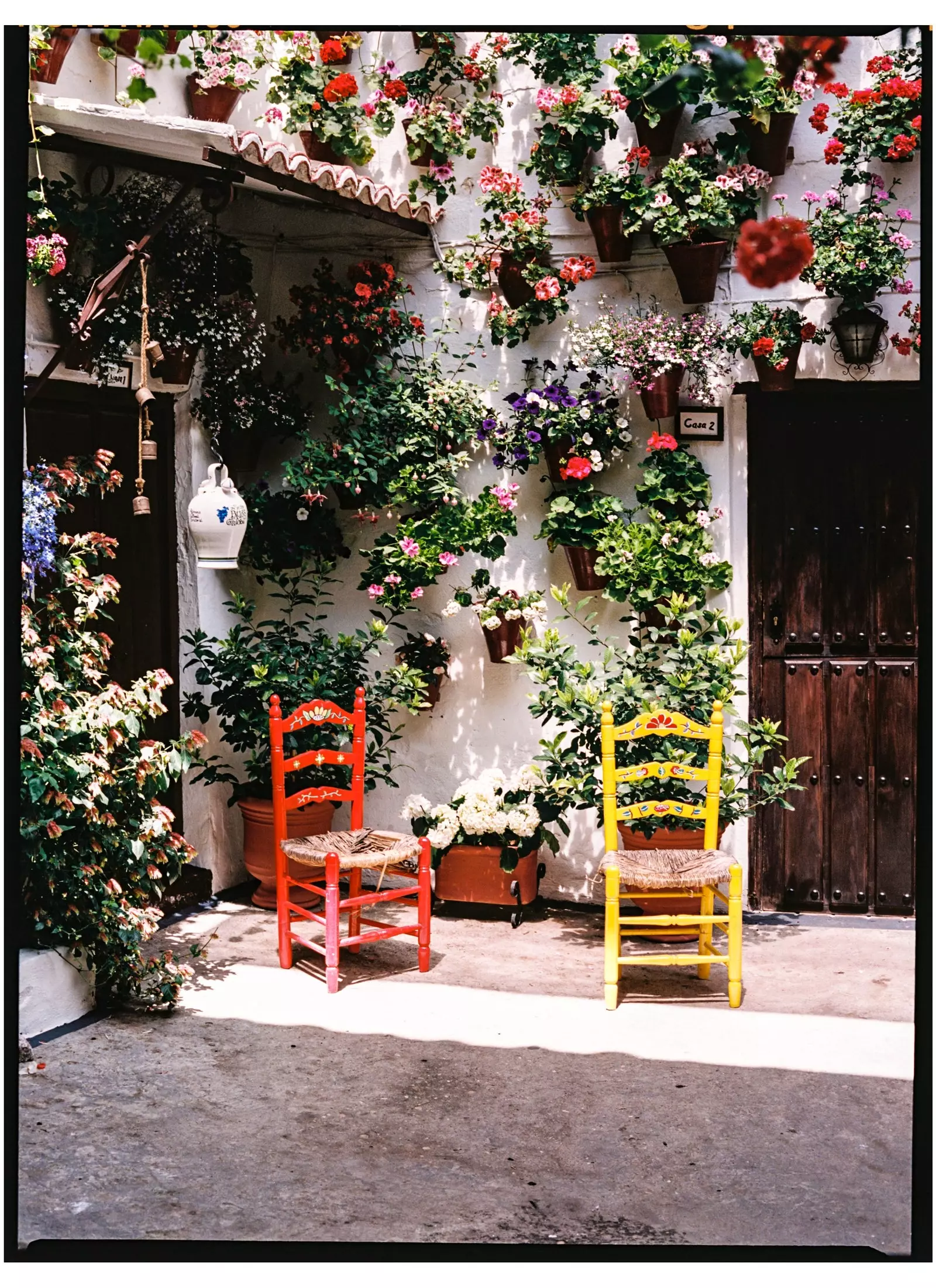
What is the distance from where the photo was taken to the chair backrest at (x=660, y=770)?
14.1 ft

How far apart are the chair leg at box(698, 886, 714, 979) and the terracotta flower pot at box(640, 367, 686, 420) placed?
185cm

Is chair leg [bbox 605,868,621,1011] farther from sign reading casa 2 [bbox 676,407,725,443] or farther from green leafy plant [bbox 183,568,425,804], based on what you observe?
sign reading casa 2 [bbox 676,407,725,443]

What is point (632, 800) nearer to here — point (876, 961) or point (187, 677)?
point (876, 961)

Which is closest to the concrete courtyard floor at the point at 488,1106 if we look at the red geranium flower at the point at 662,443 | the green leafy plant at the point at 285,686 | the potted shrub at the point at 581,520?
the green leafy plant at the point at 285,686

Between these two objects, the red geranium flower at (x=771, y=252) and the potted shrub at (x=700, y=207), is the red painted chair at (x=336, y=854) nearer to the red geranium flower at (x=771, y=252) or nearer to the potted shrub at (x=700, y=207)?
the potted shrub at (x=700, y=207)

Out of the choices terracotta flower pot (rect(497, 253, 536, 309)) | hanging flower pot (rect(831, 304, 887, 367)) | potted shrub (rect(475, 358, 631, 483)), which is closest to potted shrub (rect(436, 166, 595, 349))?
terracotta flower pot (rect(497, 253, 536, 309))

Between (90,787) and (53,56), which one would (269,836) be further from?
(53,56)

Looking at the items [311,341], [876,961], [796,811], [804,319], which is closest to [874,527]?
[804,319]

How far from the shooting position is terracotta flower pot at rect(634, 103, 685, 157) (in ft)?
16.3

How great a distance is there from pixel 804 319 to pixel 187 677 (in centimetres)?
287

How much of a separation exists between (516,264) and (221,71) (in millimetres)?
1318

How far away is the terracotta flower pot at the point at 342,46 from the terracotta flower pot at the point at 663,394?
1763mm

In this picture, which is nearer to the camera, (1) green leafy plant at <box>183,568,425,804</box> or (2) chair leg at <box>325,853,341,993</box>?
(2) chair leg at <box>325,853,341,993</box>

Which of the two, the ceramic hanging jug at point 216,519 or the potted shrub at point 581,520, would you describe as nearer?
Answer: the ceramic hanging jug at point 216,519
